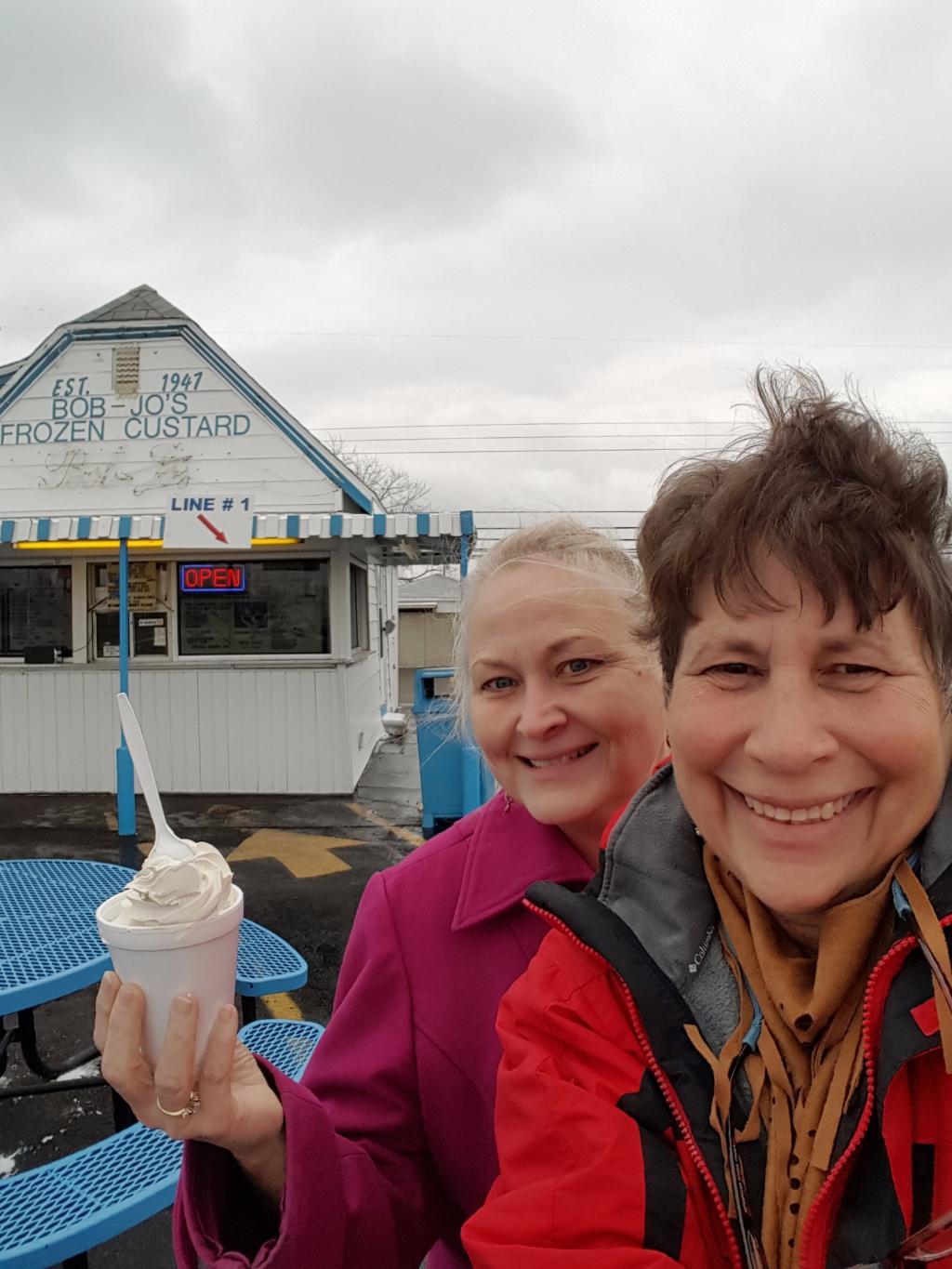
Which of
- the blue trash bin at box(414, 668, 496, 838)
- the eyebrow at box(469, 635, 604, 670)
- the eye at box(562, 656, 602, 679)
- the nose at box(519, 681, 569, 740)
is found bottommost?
the blue trash bin at box(414, 668, 496, 838)

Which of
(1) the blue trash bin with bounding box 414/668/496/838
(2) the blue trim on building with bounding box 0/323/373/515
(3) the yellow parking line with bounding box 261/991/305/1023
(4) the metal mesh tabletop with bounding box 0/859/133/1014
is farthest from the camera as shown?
(2) the blue trim on building with bounding box 0/323/373/515

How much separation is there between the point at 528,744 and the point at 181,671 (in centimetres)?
757

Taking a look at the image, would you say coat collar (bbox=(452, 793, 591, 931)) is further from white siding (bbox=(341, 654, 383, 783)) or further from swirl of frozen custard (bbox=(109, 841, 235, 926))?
white siding (bbox=(341, 654, 383, 783))

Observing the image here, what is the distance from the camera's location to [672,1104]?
103cm

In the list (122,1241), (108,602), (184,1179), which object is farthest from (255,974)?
(108,602)

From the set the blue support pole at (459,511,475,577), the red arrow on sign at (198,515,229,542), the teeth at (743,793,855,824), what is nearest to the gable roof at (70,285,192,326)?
the red arrow on sign at (198,515,229,542)

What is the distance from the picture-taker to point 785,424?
3.57 ft

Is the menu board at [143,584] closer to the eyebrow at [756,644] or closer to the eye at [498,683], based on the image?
the eye at [498,683]

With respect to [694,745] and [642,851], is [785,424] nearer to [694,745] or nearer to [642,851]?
[694,745]

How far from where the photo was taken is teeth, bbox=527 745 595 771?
60.8 inches

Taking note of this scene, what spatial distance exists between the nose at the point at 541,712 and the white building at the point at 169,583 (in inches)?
261

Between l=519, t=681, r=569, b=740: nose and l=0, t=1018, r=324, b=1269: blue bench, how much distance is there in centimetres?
150

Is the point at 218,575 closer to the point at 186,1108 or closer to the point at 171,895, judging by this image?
the point at 171,895

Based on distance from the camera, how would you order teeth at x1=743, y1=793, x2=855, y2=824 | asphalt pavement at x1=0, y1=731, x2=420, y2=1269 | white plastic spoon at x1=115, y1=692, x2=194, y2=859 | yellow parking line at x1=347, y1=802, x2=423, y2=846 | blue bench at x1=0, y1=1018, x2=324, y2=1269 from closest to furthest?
teeth at x1=743, y1=793, x2=855, y2=824, white plastic spoon at x1=115, y1=692, x2=194, y2=859, blue bench at x1=0, y1=1018, x2=324, y2=1269, asphalt pavement at x1=0, y1=731, x2=420, y2=1269, yellow parking line at x1=347, y1=802, x2=423, y2=846
